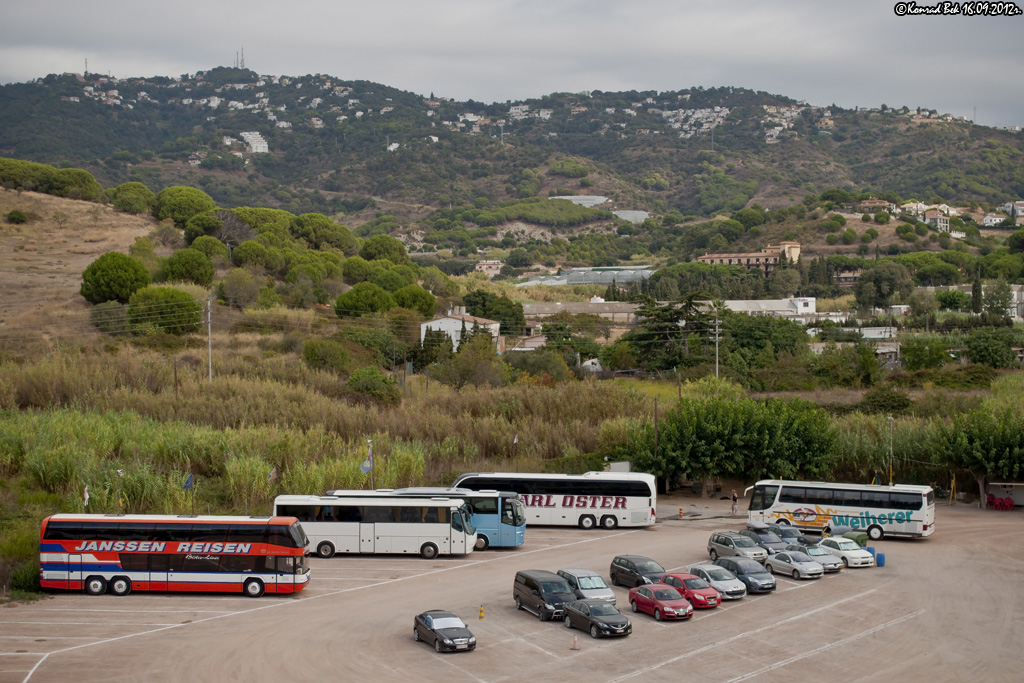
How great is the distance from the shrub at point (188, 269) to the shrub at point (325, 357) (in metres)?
20.4

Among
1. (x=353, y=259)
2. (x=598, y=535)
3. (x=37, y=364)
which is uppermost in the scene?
(x=353, y=259)

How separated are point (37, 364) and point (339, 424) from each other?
1751 centimetres

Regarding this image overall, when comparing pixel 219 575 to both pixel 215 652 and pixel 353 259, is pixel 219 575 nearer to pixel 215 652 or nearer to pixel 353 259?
pixel 215 652

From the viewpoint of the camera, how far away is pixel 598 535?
32.0 metres

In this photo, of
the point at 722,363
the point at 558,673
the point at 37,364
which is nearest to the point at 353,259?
the point at 722,363

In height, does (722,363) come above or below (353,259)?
below

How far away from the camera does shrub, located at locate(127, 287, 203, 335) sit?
215ft

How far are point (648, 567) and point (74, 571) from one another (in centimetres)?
1359

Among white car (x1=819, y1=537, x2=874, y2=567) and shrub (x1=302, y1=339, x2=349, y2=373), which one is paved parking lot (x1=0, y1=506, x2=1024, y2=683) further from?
shrub (x1=302, y1=339, x2=349, y2=373)

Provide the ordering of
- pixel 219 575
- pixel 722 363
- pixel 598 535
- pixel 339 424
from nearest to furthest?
pixel 219 575 → pixel 598 535 → pixel 339 424 → pixel 722 363

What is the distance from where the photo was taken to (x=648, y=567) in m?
24.1

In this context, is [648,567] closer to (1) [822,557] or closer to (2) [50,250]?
(1) [822,557]

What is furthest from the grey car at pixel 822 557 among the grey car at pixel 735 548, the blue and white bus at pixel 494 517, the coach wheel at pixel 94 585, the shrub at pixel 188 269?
the shrub at pixel 188 269

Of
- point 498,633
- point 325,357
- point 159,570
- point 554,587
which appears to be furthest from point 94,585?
point 325,357
